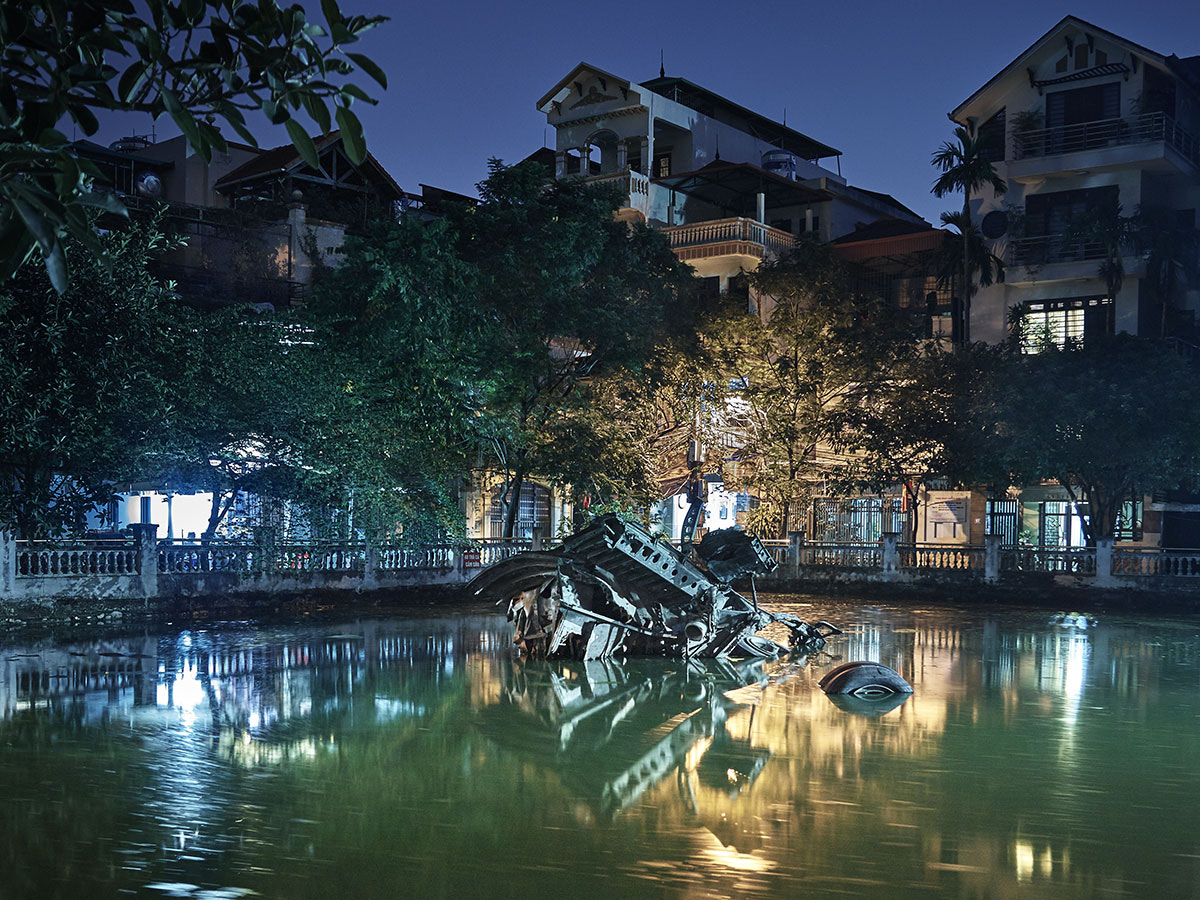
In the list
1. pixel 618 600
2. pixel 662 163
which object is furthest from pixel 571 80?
pixel 618 600

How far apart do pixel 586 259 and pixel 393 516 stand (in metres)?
7.50

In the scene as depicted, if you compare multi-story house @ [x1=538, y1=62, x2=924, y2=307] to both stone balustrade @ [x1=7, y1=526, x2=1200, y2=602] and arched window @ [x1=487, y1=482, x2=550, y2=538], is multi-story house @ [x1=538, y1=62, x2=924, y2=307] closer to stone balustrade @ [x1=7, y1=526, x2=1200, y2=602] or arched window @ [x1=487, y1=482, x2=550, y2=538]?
arched window @ [x1=487, y1=482, x2=550, y2=538]

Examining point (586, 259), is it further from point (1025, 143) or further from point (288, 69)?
point (288, 69)

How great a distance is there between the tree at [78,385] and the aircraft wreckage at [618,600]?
7888 millimetres

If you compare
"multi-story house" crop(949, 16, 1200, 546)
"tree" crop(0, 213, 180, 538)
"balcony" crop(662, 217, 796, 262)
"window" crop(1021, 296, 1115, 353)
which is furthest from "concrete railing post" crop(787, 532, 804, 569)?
"tree" crop(0, 213, 180, 538)

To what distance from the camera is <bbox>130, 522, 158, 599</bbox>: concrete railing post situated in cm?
2345

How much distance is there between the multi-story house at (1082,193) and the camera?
34.1 metres

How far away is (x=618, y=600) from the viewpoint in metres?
17.3

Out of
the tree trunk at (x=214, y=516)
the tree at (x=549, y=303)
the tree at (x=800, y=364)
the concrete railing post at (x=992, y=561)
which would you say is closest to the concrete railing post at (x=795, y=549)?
the tree at (x=800, y=364)

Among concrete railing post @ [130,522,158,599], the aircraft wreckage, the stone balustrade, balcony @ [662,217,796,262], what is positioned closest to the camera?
the aircraft wreckage

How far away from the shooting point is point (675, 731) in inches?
501

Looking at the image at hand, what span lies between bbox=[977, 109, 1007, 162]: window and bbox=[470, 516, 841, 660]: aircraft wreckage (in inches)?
947

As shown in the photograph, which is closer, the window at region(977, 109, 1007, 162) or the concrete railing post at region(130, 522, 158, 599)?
the concrete railing post at region(130, 522, 158, 599)

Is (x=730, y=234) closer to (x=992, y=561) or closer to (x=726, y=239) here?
(x=726, y=239)
